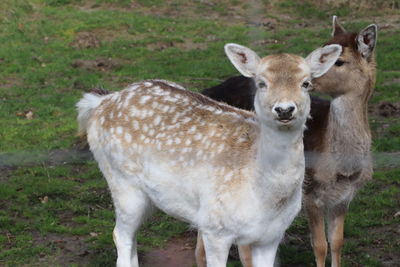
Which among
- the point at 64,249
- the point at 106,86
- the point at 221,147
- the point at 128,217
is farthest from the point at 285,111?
the point at 106,86

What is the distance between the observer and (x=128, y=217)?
5.36 metres

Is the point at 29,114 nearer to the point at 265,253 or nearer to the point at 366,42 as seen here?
the point at 366,42

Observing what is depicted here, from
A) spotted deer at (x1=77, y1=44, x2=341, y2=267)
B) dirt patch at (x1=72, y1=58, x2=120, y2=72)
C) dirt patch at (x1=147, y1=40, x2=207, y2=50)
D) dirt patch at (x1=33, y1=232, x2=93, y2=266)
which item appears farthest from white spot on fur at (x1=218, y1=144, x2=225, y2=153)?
dirt patch at (x1=147, y1=40, x2=207, y2=50)

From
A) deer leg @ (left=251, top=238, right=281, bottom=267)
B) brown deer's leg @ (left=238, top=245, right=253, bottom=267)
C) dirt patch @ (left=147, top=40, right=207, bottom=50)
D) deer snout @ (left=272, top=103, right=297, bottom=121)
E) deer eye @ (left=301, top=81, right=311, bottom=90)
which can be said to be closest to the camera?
deer snout @ (left=272, top=103, right=297, bottom=121)

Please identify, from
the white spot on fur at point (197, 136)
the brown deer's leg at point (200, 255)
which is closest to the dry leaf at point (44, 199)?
the brown deer's leg at point (200, 255)

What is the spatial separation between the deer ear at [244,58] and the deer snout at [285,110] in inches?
18.0

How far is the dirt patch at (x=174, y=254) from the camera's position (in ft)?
20.7

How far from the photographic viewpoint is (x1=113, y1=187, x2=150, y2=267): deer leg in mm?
5363

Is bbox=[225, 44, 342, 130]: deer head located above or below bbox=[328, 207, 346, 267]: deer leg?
above

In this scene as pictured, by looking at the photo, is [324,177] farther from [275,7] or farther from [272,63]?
[275,7]

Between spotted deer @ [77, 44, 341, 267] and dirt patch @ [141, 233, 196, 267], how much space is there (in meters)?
0.80

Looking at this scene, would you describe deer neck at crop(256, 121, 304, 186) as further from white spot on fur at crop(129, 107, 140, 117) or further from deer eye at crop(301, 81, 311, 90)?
white spot on fur at crop(129, 107, 140, 117)

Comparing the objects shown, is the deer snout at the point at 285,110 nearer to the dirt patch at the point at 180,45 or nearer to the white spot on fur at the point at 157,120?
the white spot on fur at the point at 157,120

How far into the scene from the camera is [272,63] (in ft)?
15.0
